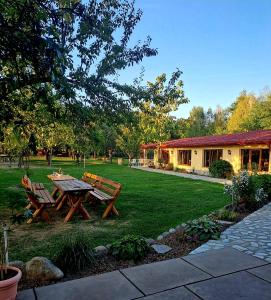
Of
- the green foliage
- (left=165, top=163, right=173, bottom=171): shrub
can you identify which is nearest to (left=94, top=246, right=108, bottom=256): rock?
the green foliage

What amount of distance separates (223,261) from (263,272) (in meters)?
0.60

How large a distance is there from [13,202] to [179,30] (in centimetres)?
844

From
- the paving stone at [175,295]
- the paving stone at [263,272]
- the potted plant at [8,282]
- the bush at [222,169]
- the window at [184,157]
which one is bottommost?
the paving stone at [175,295]

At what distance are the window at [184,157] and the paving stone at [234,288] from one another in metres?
21.8

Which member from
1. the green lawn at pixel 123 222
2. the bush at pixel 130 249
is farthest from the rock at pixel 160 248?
the green lawn at pixel 123 222

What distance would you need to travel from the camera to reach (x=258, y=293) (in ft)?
11.3

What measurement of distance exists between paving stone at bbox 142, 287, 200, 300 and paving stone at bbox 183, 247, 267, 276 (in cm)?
72

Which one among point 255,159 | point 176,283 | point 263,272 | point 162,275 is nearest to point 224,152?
point 255,159

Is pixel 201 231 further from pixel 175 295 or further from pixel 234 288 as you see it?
pixel 175 295

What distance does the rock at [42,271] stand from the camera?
387 centimetres

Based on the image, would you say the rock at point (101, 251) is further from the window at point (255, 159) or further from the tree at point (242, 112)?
the tree at point (242, 112)

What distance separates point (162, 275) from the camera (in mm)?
3928

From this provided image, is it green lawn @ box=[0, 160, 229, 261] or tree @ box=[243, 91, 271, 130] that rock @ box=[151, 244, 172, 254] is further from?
tree @ box=[243, 91, 271, 130]

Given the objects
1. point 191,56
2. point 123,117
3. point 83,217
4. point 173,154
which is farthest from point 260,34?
point 173,154
